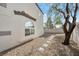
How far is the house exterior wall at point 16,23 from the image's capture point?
3.33 m

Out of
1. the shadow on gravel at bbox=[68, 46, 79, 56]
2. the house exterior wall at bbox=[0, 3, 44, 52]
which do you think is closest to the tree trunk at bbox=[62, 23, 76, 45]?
the shadow on gravel at bbox=[68, 46, 79, 56]

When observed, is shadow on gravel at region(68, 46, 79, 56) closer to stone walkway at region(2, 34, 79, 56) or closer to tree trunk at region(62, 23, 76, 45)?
stone walkway at region(2, 34, 79, 56)

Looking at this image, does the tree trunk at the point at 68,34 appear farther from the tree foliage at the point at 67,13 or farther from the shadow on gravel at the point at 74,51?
the shadow on gravel at the point at 74,51

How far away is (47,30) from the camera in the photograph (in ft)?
11.3

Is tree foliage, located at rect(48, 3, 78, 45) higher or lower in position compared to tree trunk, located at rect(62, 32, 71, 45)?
higher

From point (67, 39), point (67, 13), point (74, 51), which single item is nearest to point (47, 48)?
point (67, 39)

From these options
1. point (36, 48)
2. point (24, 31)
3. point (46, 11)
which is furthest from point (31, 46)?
point (46, 11)

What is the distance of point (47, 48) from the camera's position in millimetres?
3326

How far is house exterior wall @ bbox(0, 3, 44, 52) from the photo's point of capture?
10.9 ft

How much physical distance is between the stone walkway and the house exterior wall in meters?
0.22

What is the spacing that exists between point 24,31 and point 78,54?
144cm

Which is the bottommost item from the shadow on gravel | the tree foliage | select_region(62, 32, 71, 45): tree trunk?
the shadow on gravel

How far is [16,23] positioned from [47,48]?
1052 millimetres

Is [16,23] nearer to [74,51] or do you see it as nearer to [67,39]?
[67,39]
